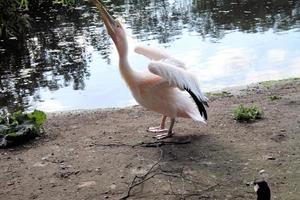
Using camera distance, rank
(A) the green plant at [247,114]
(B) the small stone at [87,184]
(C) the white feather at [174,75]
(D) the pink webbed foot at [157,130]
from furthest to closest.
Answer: (A) the green plant at [247,114] → (D) the pink webbed foot at [157,130] → (C) the white feather at [174,75] → (B) the small stone at [87,184]

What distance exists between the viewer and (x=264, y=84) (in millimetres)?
8828

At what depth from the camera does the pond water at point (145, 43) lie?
10055 millimetres

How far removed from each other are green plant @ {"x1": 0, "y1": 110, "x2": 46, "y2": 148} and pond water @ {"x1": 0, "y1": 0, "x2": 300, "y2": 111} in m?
1.68

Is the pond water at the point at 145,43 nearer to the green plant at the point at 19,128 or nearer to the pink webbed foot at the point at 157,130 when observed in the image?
the pink webbed foot at the point at 157,130

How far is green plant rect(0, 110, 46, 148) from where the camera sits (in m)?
5.89

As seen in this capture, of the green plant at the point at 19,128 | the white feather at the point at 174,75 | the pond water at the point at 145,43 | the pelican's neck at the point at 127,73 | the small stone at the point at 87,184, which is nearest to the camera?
the small stone at the point at 87,184

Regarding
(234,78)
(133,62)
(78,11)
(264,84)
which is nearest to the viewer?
(264,84)

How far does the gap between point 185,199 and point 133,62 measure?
7.09 metres

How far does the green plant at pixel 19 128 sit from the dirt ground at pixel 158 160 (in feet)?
0.38

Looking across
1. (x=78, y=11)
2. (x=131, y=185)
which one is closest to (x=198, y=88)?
(x=131, y=185)

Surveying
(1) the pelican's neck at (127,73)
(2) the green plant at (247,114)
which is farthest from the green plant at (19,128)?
(2) the green plant at (247,114)

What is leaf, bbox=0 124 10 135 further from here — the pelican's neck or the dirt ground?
the pelican's neck

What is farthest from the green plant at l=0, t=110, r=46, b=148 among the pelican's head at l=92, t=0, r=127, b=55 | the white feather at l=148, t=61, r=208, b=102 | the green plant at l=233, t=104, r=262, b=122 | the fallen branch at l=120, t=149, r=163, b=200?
the green plant at l=233, t=104, r=262, b=122

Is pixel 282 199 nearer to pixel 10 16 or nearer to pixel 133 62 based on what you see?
pixel 10 16
